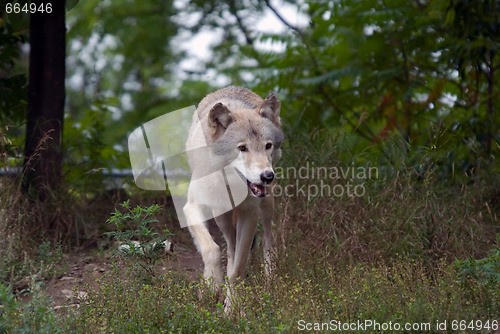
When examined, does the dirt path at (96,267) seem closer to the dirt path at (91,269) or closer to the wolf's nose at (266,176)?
the dirt path at (91,269)

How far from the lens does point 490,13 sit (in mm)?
7926

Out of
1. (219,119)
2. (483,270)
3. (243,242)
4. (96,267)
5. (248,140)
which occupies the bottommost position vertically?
(96,267)

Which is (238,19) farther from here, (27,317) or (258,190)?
(27,317)

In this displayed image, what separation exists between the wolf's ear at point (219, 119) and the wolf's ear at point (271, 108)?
38 centimetres

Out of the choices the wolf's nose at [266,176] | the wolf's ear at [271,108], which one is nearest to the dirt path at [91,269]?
the wolf's nose at [266,176]

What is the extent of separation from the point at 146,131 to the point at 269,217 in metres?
4.05

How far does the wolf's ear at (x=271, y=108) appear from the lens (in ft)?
19.4

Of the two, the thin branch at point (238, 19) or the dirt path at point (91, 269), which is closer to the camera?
the dirt path at point (91, 269)

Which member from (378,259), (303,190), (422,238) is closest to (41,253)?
(303,190)

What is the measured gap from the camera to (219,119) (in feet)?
18.9

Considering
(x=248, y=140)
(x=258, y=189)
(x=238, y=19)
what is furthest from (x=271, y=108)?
(x=238, y=19)

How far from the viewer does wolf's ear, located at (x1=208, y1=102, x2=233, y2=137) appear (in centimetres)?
569

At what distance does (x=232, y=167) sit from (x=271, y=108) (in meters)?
0.78

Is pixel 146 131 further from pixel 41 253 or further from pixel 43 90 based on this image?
pixel 41 253
